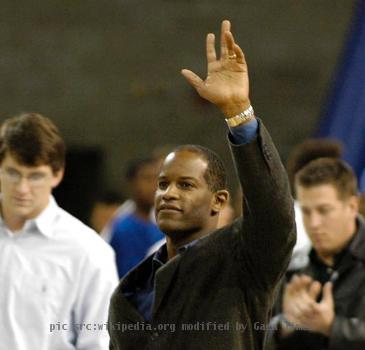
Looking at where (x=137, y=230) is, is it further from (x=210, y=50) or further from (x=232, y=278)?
(x=210, y=50)

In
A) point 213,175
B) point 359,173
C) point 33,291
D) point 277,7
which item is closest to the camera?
point 213,175

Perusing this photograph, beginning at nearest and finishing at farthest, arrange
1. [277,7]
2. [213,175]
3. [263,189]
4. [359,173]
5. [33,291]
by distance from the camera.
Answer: [263,189], [213,175], [33,291], [359,173], [277,7]

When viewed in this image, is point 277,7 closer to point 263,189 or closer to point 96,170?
Result: point 96,170

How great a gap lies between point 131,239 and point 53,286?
7.60 feet

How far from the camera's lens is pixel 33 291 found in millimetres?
4809

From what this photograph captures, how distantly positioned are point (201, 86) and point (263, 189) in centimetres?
34

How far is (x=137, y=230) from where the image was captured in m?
7.20

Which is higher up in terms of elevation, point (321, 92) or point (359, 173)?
point (321, 92)

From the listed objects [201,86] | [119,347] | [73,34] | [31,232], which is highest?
[73,34]

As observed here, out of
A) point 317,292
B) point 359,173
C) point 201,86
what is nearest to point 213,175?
point 201,86

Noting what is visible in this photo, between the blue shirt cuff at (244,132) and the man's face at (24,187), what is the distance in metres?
1.64

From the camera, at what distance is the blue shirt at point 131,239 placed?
23.1 feet

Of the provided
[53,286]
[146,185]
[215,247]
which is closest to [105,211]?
[146,185]

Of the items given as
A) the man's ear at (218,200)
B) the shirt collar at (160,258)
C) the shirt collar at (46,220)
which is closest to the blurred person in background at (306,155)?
the shirt collar at (46,220)
